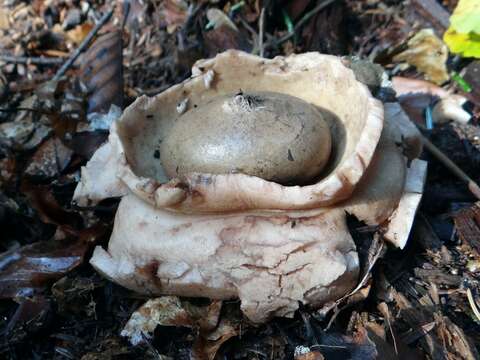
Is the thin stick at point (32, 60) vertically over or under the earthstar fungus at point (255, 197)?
under

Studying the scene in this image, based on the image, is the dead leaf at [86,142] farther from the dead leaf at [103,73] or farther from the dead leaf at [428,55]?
the dead leaf at [428,55]

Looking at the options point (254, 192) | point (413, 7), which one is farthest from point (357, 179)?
point (413, 7)

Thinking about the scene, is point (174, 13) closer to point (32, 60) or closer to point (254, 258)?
point (32, 60)

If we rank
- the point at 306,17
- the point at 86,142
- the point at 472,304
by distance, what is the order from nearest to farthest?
the point at 472,304, the point at 86,142, the point at 306,17

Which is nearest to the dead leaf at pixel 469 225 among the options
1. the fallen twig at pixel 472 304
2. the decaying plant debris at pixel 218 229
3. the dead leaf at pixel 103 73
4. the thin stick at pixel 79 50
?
the decaying plant debris at pixel 218 229

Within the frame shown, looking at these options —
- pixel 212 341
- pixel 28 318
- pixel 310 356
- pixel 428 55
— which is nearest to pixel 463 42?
pixel 428 55

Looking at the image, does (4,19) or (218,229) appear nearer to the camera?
(218,229)

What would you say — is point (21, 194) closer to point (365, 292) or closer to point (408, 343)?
point (365, 292)
